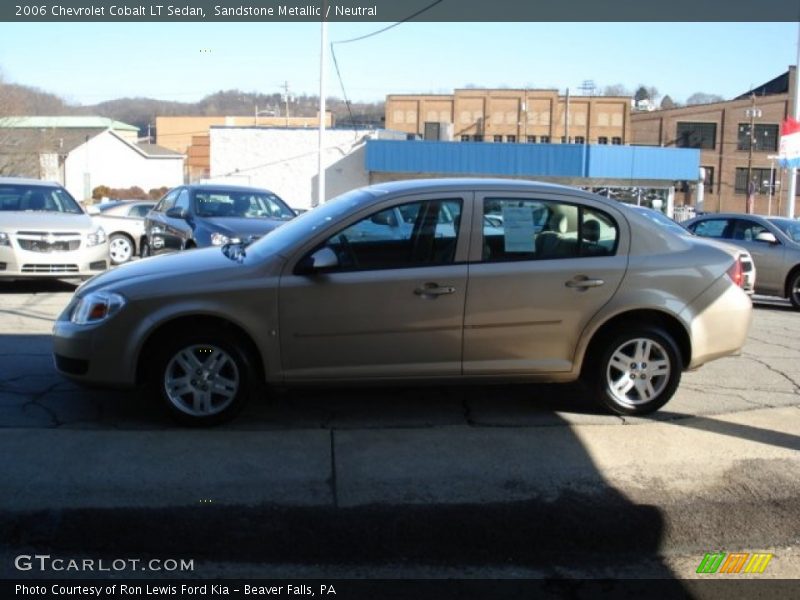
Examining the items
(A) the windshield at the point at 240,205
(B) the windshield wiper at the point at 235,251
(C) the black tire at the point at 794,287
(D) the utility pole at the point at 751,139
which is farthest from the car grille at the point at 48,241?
(D) the utility pole at the point at 751,139

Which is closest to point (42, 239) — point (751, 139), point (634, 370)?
point (634, 370)

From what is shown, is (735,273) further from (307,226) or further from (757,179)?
(757,179)

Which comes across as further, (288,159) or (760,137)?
(760,137)

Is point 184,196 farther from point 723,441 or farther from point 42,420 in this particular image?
point 723,441

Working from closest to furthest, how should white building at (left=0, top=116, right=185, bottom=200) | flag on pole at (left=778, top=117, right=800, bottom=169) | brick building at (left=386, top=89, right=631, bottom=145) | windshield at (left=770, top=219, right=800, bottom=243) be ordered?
windshield at (left=770, top=219, right=800, bottom=243), flag on pole at (left=778, top=117, right=800, bottom=169), white building at (left=0, top=116, right=185, bottom=200), brick building at (left=386, top=89, right=631, bottom=145)

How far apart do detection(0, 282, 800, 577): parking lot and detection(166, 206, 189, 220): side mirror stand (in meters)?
6.06

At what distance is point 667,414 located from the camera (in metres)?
6.15

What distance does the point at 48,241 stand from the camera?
452 inches

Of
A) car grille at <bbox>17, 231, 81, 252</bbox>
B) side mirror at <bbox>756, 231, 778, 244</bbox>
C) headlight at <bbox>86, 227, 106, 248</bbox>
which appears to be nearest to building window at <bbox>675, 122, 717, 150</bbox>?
side mirror at <bbox>756, 231, 778, 244</bbox>

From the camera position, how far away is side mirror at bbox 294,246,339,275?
17.9 feet

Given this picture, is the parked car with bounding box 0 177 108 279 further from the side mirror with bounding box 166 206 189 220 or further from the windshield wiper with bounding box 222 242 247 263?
the windshield wiper with bounding box 222 242 247 263

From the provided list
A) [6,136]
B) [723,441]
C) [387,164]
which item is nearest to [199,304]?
[723,441]

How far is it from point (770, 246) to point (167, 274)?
11.3m

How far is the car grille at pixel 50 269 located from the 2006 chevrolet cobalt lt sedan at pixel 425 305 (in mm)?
6221
